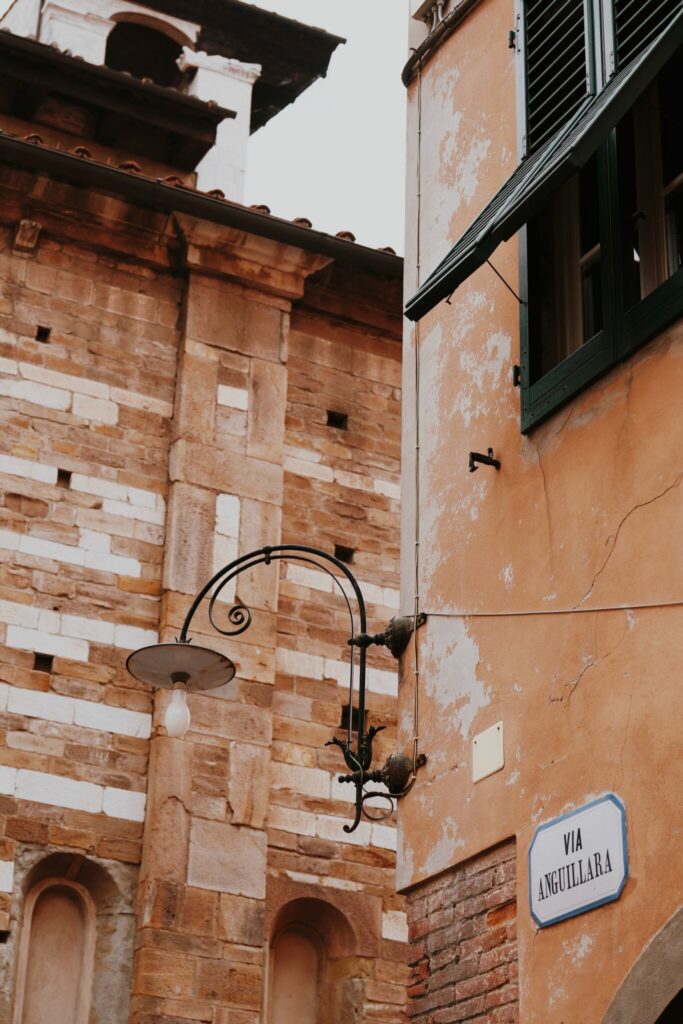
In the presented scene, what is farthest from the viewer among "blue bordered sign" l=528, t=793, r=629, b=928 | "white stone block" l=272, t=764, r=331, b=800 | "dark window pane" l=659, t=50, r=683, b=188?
"white stone block" l=272, t=764, r=331, b=800

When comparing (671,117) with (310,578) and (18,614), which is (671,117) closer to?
(18,614)

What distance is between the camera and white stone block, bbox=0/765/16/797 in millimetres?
10711

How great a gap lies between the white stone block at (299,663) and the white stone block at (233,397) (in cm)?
177

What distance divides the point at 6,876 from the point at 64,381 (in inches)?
134

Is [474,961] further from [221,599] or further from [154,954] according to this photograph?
[221,599]

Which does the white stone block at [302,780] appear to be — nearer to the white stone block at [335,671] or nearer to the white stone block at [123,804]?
the white stone block at [335,671]

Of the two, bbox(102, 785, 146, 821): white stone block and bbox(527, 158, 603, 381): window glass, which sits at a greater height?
bbox(527, 158, 603, 381): window glass

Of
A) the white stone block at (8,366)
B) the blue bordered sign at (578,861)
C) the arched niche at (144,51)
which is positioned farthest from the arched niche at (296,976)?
the arched niche at (144,51)

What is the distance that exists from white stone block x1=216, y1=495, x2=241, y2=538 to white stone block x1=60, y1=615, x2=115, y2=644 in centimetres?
106

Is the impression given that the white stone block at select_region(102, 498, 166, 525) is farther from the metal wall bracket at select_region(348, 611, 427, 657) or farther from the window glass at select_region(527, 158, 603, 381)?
the window glass at select_region(527, 158, 603, 381)

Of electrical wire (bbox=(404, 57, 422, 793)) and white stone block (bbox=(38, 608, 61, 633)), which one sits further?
white stone block (bbox=(38, 608, 61, 633))

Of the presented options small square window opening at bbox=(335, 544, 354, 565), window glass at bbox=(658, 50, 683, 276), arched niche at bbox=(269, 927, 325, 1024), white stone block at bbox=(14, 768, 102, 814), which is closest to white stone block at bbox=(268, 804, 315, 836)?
arched niche at bbox=(269, 927, 325, 1024)

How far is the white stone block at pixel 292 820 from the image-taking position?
1143cm

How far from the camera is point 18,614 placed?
36.8ft
